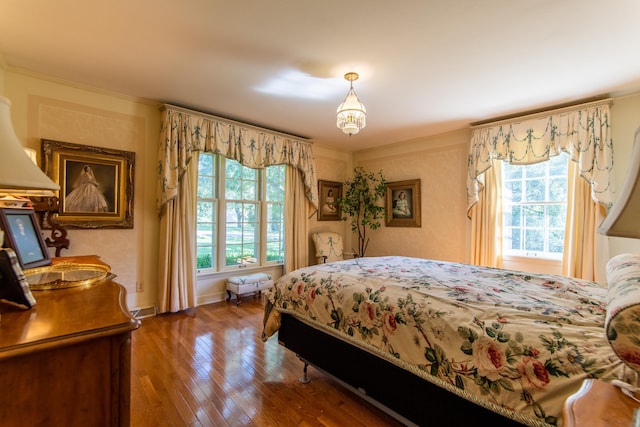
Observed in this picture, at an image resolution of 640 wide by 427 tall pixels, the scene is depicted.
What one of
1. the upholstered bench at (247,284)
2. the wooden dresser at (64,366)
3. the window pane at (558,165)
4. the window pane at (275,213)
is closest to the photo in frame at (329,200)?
the window pane at (275,213)

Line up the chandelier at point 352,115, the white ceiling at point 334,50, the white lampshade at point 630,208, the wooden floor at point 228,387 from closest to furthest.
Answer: the white lampshade at point 630,208 → the wooden floor at point 228,387 → the white ceiling at point 334,50 → the chandelier at point 352,115

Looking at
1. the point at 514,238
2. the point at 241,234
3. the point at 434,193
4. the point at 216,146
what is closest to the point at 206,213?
the point at 241,234

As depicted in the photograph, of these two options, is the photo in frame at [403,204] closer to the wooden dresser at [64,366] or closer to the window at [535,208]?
the window at [535,208]

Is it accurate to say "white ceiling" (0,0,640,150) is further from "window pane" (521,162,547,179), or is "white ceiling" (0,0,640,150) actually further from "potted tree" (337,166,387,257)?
"potted tree" (337,166,387,257)

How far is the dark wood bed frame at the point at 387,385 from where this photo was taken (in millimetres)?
1337

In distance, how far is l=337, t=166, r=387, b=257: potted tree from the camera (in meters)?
5.23

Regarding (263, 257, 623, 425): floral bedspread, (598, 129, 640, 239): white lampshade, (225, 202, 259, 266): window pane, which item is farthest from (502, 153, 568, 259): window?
(225, 202, 259, 266): window pane

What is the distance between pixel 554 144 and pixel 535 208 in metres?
A: 0.82

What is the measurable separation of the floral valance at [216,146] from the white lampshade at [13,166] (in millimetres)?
2558

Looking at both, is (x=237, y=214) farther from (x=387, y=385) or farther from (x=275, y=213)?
(x=387, y=385)

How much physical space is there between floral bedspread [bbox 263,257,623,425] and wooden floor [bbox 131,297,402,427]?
389 mm

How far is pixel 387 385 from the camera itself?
164 cm

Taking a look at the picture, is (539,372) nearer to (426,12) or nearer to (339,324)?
(339,324)

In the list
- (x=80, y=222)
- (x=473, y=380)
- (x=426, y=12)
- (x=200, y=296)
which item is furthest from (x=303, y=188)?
(x=473, y=380)
